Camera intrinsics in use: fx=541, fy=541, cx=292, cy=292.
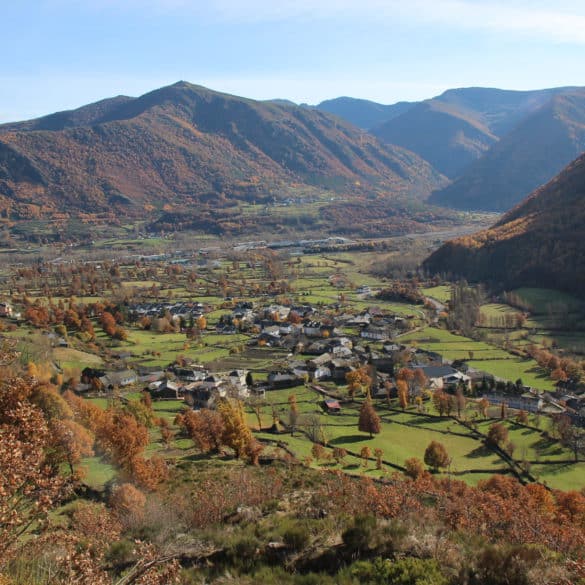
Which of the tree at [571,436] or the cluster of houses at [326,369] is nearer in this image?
the tree at [571,436]

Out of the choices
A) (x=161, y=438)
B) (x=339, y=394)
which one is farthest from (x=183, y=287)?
(x=161, y=438)

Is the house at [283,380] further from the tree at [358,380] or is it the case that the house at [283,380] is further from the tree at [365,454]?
the tree at [365,454]

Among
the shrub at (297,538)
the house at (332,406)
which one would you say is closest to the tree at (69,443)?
the shrub at (297,538)

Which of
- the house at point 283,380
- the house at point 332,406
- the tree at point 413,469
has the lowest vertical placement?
the house at point 283,380

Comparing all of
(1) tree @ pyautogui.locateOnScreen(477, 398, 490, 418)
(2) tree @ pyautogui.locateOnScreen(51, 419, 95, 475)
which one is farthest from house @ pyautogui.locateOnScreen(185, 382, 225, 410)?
(1) tree @ pyautogui.locateOnScreen(477, 398, 490, 418)

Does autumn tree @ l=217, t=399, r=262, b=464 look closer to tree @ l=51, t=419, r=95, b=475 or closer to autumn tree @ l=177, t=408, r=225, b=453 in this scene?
autumn tree @ l=177, t=408, r=225, b=453

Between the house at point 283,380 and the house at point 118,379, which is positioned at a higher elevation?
the house at point 118,379

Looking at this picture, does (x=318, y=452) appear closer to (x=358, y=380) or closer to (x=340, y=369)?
(x=358, y=380)

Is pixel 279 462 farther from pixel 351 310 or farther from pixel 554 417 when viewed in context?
pixel 351 310
